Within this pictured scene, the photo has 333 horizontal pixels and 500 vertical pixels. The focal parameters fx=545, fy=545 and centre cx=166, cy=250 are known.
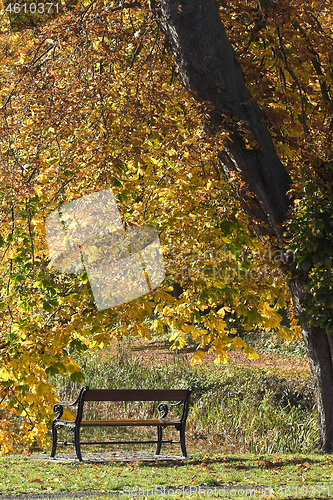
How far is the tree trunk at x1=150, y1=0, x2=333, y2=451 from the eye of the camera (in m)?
5.23

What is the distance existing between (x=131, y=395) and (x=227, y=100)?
3642mm

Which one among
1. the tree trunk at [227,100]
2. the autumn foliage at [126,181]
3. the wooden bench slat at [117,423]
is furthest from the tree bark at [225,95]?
the wooden bench slat at [117,423]

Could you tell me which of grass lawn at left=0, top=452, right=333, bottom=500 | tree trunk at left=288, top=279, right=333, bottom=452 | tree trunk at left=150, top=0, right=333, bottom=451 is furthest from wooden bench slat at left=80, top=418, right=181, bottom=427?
tree trunk at left=150, top=0, right=333, bottom=451

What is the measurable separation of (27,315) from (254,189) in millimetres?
2842

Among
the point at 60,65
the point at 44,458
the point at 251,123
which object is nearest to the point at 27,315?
the point at 44,458

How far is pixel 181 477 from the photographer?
533 cm

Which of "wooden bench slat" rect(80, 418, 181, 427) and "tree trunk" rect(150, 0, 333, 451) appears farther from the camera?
"wooden bench slat" rect(80, 418, 181, 427)

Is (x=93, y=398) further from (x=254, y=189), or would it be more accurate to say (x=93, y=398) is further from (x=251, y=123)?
(x=251, y=123)

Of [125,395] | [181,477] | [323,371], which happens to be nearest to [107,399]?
[125,395]

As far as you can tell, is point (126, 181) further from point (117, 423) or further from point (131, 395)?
point (117, 423)

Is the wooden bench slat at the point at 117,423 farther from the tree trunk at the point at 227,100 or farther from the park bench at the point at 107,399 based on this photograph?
the tree trunk at the point at 227,100

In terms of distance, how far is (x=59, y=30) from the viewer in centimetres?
532

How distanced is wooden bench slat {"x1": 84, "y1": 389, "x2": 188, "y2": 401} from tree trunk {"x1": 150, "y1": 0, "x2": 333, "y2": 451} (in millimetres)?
1996

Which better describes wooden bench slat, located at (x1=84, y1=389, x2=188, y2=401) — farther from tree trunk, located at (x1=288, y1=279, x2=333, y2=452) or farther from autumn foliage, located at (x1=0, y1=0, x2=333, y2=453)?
tree trunk, located at (x1=288, y1=279, x2=333, y2=452)
